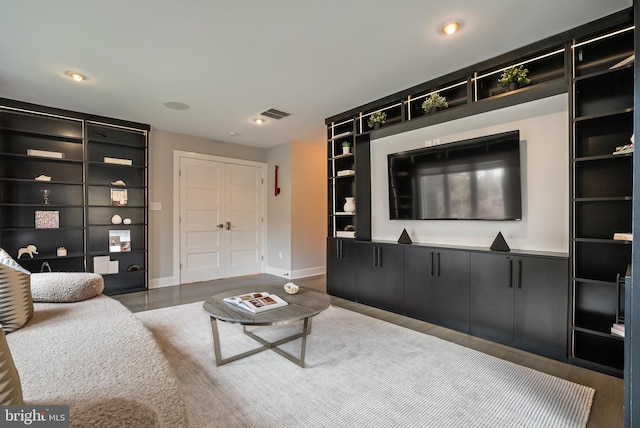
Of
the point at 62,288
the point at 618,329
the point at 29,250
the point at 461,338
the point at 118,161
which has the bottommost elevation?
the point at 461,338

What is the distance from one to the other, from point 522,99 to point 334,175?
231 centimetres

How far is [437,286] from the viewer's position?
2.99 metres

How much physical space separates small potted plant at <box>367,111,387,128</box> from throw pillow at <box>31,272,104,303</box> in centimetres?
323

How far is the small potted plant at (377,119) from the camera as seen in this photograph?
3.53 meters

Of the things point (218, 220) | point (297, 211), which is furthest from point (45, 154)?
point (297, 211)

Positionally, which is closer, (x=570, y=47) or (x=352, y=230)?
(x=570, y=47)

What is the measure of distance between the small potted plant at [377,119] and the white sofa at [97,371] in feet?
10.2

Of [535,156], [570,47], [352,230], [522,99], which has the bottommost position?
[352,230]

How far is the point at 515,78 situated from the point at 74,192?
5363 mm

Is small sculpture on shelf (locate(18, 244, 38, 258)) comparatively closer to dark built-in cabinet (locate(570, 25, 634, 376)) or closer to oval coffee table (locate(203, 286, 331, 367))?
oval coffee table (locate(203, 286, 331, 367))

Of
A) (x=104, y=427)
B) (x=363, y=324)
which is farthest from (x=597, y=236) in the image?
(x=104, y=427)

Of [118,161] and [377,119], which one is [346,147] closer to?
[377,119]

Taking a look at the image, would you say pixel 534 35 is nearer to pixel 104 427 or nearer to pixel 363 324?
pixel 363 324

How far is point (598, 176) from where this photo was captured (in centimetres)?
227
